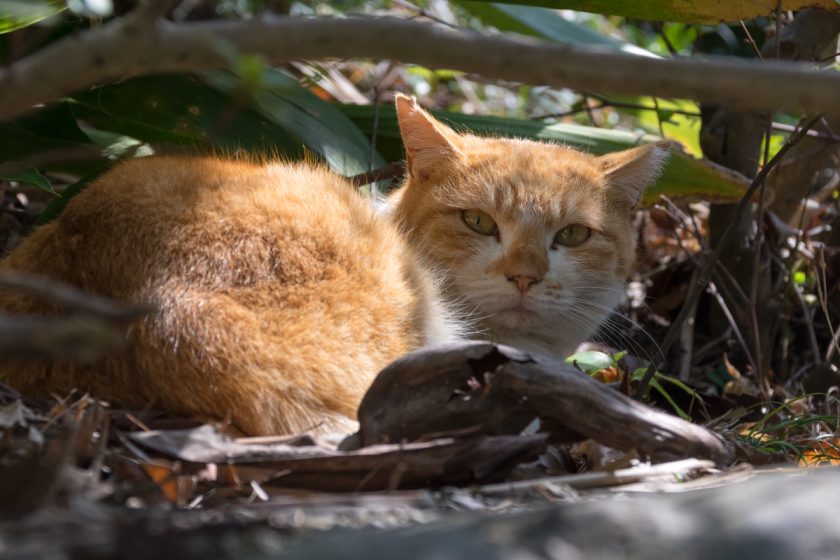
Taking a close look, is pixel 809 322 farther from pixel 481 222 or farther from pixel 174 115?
pixel 174 115

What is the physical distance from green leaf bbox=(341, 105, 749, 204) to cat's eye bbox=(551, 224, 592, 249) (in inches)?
24.8

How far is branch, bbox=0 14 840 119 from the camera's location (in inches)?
46.4

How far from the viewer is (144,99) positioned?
3.29 metres

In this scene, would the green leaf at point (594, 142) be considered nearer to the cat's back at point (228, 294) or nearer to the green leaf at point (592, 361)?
the green leaf at point (592, 361)

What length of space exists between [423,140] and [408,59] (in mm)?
1934

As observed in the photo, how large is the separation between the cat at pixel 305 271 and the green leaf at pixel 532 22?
1.03 m

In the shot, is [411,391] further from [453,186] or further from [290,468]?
[453,186]

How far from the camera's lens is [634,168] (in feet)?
10.5

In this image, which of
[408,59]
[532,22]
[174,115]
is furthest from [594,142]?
[408,59]

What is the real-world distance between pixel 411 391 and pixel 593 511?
0.69m

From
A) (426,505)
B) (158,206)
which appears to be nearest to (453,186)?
(158,206)

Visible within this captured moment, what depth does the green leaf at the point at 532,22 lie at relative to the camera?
13.0 ft

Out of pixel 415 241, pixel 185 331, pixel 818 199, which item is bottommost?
pixel 818 199

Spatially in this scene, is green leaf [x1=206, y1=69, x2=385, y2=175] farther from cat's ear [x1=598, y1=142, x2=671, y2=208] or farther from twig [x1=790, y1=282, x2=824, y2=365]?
twig [x1=790, y1=282, x2=824, y2=365]
